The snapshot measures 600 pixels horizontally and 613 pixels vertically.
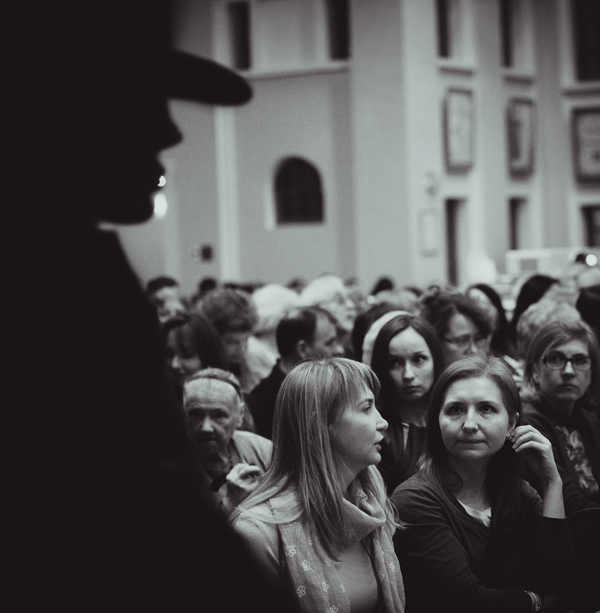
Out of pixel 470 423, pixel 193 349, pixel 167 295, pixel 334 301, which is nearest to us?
pixel 470 423

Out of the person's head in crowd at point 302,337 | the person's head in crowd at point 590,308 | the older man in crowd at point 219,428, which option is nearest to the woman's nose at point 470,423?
the older man in crowd at point 219,428

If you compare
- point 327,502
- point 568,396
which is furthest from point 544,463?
point 568,396

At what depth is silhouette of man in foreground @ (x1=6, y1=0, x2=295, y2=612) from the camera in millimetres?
681

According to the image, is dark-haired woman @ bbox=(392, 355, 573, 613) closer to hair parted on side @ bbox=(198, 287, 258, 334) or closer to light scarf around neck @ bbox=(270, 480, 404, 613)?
Result: light scarf around neck @ bbox=(270, 480, 404, 613)

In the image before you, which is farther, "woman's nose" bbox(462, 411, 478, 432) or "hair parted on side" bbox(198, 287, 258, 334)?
"hair parted on side" bbox(198, 287, 258, 334)

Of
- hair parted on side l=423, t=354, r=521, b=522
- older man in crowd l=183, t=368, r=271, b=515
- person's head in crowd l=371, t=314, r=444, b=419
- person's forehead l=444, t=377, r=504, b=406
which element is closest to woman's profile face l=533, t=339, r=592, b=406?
person's head in crowd l=371, t=314, r=444, b=419

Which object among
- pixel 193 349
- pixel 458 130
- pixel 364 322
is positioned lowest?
pixel 193 349

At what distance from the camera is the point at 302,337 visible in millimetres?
5875

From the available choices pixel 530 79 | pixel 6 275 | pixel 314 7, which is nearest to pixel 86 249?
pixel 6 275

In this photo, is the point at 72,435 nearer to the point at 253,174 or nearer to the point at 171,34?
the point at 171,34

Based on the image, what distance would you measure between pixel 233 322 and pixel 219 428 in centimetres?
238

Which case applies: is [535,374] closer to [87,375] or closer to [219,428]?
[219,428]

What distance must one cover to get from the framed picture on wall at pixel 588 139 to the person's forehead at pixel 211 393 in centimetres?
2164

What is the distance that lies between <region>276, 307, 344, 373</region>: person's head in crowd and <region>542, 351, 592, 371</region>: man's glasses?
1.39 m
